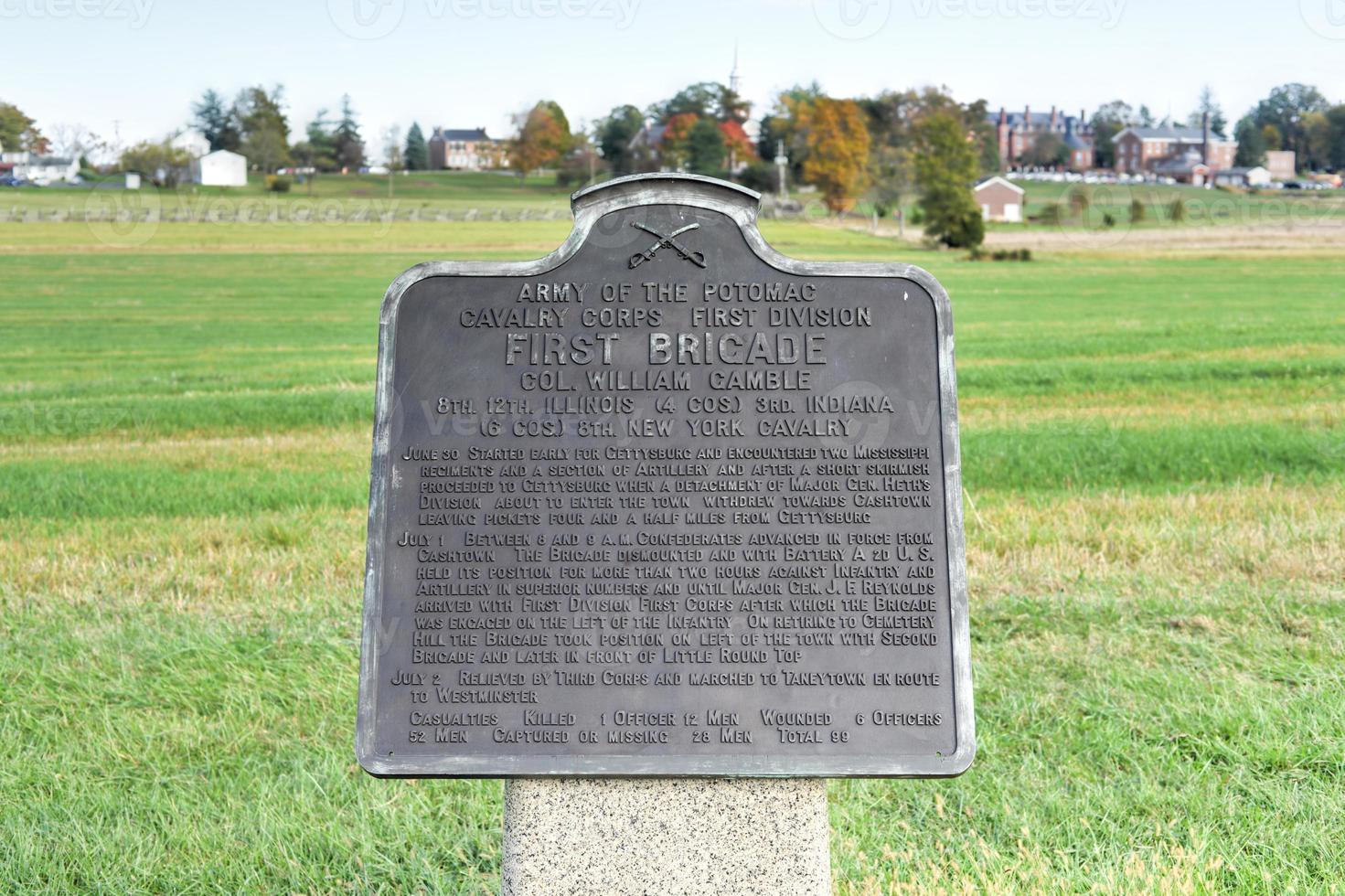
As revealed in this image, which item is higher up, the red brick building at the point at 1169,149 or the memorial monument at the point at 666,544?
the red brick building at the point at 1169,149

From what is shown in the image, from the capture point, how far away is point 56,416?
52.2 feet

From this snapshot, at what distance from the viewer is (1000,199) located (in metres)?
93.0

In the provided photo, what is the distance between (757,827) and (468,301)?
76.1 inches

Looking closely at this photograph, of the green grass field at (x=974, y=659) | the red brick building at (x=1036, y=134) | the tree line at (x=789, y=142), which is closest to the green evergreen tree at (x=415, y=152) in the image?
the tree line at (x=789, y=142)

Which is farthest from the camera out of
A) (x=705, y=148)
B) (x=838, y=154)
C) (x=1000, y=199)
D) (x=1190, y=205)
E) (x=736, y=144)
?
(x=736, y=144)

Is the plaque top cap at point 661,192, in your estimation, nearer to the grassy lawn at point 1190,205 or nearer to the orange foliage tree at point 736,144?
the grassy lawn at point 1190,205

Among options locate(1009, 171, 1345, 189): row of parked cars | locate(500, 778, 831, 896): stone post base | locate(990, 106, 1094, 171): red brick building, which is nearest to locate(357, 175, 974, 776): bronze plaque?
locate(500, 778, 831, 896): stone post base

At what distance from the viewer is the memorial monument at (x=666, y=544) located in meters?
3.88

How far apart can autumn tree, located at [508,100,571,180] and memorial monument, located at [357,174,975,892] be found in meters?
100

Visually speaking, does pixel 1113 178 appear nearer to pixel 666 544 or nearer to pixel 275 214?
pixel 275 214

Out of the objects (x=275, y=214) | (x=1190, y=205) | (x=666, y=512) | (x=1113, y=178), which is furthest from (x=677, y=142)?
(x=666, y=512)

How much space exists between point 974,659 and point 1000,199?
91.6 m

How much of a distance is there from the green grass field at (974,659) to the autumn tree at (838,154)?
75.1m

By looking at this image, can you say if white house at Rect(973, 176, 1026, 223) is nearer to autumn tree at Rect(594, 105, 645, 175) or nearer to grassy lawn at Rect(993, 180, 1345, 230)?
grassy lawn at Rect(993, 180, 1345, 230)
